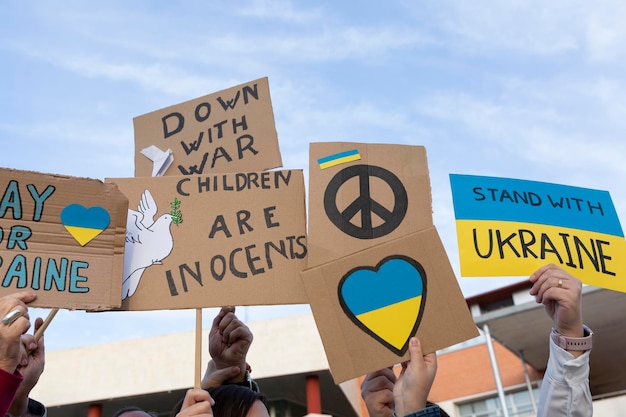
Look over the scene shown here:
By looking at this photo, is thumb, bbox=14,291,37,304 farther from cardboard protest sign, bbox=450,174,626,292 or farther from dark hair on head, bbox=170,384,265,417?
cardboard protest sign, bbox=450,174,626,292

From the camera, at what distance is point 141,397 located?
19.1 metres

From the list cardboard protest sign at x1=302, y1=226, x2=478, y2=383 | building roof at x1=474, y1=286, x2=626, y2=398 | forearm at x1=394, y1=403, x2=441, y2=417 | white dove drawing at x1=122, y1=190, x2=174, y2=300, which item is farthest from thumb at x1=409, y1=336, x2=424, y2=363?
building roof at x1=474, y1=286, x2=626, y2=398

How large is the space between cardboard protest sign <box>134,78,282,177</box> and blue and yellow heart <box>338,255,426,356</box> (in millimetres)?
869

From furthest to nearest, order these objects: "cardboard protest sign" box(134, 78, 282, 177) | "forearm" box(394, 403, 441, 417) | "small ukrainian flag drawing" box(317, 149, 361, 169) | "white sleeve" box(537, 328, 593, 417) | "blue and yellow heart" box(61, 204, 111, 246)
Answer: "cardboard protest sign" box(134, 78, 282, 177) < "small ukrainian flag drawing" box(317, 149, 361, 169) < "blue and yellow heart" box(61, 204, 111, 246) < "white sleeve" box(537, 328, 593, 417) < "forearm" box(394, 403, 441, 417)

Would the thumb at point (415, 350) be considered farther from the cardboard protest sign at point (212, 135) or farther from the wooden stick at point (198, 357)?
the cardboard protest sign at point (212, 135)

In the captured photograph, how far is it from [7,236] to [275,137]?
52.1 inches

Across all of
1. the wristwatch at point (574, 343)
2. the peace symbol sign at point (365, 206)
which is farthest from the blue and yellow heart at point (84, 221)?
the wristwatch at point (574, 343)

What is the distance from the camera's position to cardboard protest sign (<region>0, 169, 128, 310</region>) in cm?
261

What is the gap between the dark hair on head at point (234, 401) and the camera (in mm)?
2621

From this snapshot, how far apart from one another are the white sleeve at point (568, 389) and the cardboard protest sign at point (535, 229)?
17.3 inches

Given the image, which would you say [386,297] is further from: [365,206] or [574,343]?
[574,343]

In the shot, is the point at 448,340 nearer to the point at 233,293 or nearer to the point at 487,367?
the point at 233,293

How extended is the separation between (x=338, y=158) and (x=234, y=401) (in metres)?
1.13

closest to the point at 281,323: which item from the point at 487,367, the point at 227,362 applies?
the point at 487,367
